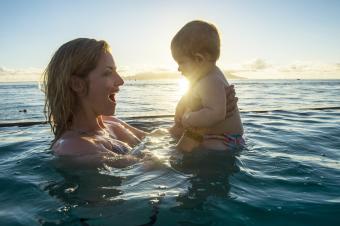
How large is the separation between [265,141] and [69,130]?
9.56 feet

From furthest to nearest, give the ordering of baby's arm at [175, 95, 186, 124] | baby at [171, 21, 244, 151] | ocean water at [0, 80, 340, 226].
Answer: baby's arm at [175, 95, 186, 124]
baby at [171, 21, 244, 151]
ocean water at [0, 80, 340, 226]

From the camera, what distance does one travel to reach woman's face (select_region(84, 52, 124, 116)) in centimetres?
389

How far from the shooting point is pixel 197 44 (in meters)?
4.08

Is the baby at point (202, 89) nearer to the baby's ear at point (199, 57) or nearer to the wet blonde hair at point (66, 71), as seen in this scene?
the baby's ear at point (199, 57)

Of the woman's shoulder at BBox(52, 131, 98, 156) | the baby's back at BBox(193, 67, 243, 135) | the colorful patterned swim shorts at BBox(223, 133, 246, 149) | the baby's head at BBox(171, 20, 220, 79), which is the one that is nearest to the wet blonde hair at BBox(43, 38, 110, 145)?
the woman's shoulder at BBox(52, 131, 98, 156)

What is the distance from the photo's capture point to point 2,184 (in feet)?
11.1

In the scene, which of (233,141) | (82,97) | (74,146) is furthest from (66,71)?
(233,141)

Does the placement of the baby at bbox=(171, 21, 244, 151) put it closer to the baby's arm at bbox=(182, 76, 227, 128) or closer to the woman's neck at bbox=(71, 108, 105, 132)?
the baby's arm at bbox=(182, 76, 227, 128)

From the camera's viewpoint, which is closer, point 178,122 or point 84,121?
point 84,121

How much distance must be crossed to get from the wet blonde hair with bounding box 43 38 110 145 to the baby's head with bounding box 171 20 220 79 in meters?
0.87

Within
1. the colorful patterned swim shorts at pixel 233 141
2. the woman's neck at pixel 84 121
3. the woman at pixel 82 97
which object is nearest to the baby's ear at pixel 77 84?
the woman at pixel 82 97

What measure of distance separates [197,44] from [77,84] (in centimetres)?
144

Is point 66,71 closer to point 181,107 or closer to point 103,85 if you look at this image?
point 103,85

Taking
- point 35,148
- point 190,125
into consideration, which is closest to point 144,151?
point 190,125
